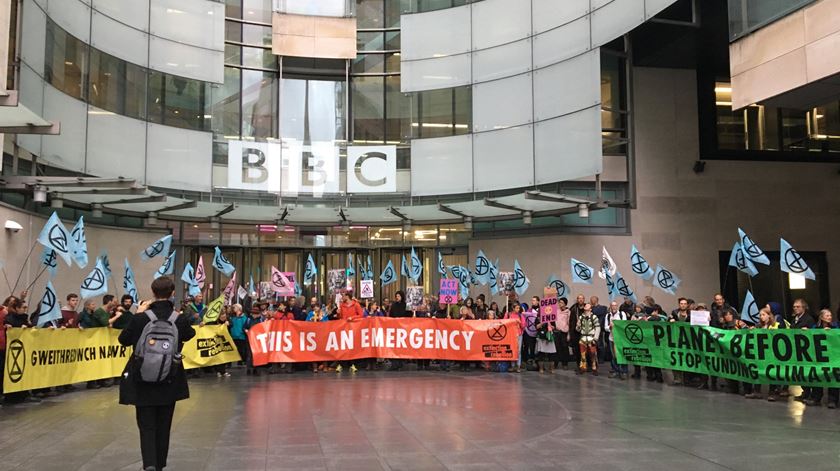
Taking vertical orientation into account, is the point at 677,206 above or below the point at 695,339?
above

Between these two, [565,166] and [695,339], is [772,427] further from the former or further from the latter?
[565,166]

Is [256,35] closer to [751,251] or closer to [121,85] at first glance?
[121,85]

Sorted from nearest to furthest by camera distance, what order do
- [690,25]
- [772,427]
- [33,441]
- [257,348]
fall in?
1. [33,441]
2. [772,427]
3. [257,348]
4. [690,25]

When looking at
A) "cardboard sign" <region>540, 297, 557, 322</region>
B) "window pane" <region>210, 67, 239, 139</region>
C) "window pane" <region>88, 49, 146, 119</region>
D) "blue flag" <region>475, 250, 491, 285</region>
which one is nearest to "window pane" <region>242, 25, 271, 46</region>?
"window pane" <region>210, 67, 239, 139</region>

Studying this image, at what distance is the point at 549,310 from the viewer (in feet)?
62.3

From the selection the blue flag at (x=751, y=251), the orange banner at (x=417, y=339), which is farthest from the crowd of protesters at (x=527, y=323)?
the blue flag at (x=751, y=251)

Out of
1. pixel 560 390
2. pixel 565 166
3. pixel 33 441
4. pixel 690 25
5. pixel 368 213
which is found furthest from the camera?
pixel 368 213

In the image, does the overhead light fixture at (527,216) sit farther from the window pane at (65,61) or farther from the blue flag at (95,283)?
the window pane at (65,61)

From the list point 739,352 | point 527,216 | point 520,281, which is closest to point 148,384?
point 739,352

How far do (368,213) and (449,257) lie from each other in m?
3.69

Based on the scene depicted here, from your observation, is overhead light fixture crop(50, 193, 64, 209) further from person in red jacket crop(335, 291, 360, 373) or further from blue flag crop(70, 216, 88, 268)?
person in red jacket crop(335, 291, 360, 373)

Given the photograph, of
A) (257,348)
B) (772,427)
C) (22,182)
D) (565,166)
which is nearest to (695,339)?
(772,427)

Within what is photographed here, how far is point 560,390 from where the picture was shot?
14.8m

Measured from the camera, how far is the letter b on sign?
25.5m
